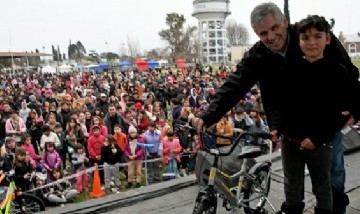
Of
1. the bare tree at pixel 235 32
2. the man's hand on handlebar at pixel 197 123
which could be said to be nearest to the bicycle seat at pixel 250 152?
the man's hand on handlebar at pixel 197 123

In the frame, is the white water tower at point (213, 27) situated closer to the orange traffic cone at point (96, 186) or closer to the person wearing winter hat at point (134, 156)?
the person wearing winter hat at point (134, 156)

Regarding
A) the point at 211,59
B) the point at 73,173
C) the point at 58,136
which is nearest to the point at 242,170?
the point at 73,173

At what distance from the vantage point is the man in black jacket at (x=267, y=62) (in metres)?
2.37

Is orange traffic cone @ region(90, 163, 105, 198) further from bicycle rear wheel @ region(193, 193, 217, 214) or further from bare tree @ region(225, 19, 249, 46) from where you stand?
bare tree @ region(225, 19, 249, 46)

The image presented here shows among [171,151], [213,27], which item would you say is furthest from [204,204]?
[213,27]

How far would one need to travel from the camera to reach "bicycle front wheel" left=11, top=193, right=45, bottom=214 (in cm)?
570

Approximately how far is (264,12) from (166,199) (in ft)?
9.49

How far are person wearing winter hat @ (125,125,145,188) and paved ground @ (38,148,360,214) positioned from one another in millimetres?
2686

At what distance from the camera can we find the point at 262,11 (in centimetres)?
235

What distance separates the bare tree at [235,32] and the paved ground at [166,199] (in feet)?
339

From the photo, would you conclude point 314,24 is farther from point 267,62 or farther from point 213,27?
point 213,27

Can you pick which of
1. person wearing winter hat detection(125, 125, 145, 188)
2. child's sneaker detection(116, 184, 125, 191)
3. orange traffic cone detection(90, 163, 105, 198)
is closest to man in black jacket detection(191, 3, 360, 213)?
orange traffic cone detection(90, 163, 105, 198)

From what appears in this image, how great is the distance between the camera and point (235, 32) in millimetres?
109125

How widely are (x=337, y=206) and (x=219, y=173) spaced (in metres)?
0.96
